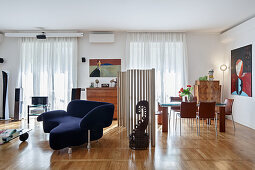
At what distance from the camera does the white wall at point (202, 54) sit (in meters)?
7.76

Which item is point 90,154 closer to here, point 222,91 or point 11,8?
point 11,8

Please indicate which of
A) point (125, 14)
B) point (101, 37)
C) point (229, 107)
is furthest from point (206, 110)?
point (101, 37)

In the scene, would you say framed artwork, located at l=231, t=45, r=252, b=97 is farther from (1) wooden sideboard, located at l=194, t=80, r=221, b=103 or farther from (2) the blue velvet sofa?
(2) the blue velvet sofa

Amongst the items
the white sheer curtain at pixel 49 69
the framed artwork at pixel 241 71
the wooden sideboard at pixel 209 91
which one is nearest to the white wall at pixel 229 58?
the framed artwork at pixel 241 71

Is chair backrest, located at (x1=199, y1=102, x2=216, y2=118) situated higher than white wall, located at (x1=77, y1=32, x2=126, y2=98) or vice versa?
white wall, located at (x1=77, y1=32, x2=126, y2=98)

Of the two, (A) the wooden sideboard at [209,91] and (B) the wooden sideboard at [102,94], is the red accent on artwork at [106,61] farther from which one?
(A) the wooden sideboard at [209,91]

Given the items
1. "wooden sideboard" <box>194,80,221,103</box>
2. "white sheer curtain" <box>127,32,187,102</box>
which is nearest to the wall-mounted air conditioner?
"white sheer curtain" <box>127,32,187,102</box>

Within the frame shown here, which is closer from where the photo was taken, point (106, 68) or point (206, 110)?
point (206, 110)

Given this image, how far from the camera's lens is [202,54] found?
780cm

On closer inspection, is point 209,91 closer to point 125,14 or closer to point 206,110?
point 206,110

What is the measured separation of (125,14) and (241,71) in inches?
160

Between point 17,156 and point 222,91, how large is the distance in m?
6.94

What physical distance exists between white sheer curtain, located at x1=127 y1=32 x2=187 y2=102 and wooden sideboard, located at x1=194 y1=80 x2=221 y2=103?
0.67 meters

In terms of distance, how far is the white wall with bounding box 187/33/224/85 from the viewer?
776 centimetres
